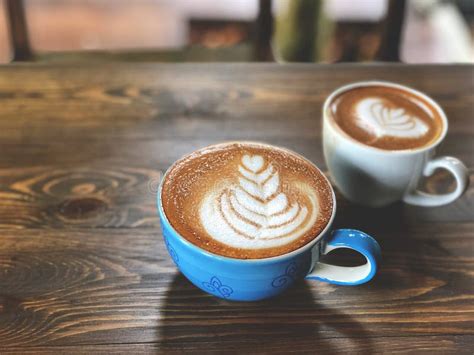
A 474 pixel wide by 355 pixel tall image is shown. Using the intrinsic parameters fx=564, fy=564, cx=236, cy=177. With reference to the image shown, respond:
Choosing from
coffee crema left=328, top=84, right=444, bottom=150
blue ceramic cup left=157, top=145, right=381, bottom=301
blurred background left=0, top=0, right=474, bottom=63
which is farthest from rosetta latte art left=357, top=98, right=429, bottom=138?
blurred background left=0, top=0, right=474, bottom=63

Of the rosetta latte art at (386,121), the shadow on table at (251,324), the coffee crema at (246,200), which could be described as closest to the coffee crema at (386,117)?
the rosetta latte art at (386,121)

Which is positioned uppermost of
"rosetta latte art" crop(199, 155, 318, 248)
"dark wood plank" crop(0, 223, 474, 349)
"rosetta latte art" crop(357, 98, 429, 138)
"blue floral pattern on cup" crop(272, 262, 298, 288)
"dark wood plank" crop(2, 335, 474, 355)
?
"rosetta latte art" crop(357, 98, 429, 138)

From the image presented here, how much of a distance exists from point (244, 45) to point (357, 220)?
0.88 m

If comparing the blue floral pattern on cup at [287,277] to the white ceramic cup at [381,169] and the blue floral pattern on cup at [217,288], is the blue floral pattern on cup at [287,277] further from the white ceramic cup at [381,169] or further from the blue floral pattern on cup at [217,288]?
the white ceramic cup at [381,169]

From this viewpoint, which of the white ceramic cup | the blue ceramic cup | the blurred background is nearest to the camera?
the blue ceramic cup

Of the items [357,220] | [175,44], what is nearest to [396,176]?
[357,220]

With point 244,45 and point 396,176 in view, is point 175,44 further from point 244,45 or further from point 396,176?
point 396,176

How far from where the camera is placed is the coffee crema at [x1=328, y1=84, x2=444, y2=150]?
75 cm

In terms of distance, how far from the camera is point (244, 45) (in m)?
1.52

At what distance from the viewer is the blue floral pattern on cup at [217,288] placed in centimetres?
59

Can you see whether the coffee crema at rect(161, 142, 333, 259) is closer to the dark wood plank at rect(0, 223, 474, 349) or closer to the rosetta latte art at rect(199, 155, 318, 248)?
the rosetta latte art at rect(199, 155, 318, 248)

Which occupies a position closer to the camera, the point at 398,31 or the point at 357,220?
the point at 357,220

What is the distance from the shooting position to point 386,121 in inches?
30.7

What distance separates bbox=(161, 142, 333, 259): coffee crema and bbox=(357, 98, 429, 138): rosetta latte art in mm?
142
